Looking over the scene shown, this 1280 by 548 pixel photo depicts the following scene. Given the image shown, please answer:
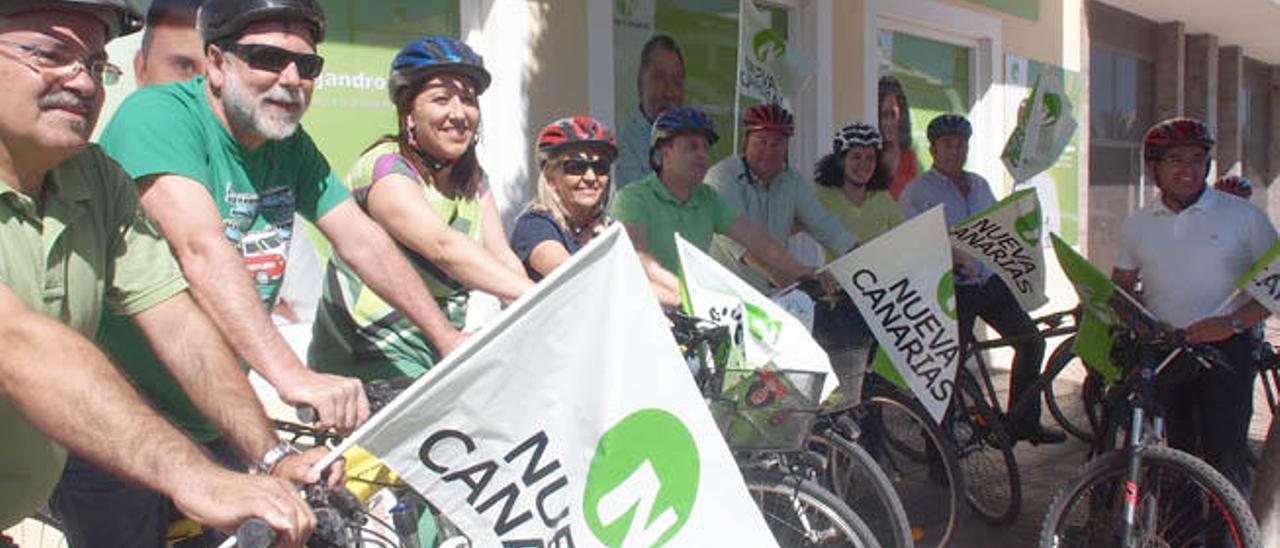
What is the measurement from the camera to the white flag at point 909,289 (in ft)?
13.9

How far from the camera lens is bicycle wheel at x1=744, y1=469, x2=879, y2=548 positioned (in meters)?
3.45

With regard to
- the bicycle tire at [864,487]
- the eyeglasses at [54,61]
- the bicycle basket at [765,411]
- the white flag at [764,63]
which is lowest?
the bicycle tire at [864,487]

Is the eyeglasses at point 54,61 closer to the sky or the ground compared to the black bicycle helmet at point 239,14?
closer to the ground

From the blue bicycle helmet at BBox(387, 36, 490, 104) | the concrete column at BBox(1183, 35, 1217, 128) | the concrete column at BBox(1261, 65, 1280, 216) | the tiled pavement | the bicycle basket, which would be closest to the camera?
the blue bicycle helmet at BBox(387, 36, 490, 104)

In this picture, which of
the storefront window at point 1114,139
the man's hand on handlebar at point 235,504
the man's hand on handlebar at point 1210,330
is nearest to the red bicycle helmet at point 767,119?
the man's hand on handlebar at point 1210,330

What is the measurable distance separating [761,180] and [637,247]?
3.78 ft

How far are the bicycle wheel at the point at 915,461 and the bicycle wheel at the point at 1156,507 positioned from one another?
64 centimetres

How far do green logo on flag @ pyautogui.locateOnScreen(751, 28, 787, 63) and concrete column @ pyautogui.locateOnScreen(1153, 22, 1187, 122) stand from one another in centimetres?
1173

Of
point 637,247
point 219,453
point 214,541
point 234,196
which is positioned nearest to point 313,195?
point 234,196

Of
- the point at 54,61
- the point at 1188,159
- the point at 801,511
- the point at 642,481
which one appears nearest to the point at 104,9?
the point at 54,61

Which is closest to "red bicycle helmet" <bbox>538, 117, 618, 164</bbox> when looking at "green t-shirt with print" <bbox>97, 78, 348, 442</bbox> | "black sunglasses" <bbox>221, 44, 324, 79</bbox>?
"green t-shirt with print" <bbox>97, 78, 348, 442</bbox>

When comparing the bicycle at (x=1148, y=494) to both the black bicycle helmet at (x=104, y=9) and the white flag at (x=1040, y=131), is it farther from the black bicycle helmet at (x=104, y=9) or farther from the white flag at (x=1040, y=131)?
the black bicycle helmet at (x=104, y=9)

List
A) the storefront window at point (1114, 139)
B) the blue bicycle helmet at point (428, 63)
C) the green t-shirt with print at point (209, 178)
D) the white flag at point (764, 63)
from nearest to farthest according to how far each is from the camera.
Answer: the green t-shirt with print at point (209, 178) → the blue bicycle helmet at point (428, 63) → the white flag at point (764, 63) → the storefront window at point (1114, 139)

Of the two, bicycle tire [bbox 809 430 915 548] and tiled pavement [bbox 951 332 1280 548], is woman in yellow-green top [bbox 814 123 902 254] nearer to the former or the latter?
tiled pavement [bbox 951 332 1280 548]
